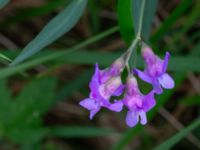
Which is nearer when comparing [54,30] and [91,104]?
[91,104]

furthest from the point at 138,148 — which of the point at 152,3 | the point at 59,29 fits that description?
the point at 59,29

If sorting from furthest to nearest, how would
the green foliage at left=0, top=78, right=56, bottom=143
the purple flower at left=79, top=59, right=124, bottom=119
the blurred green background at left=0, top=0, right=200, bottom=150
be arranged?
the green foliage at left=0, top=78, right=56, bottom=143
the blurred green background at left=0, top=0, right=200, bottom=150
the purple flower at left=79, top=59, right=124, bottom=119

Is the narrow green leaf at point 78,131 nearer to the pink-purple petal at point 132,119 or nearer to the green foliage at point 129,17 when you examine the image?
the green foliage at point 129,17

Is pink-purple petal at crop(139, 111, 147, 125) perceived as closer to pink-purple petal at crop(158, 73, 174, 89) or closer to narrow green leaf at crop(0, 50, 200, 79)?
pink-purple petal at crop(158, 73, 174, 89)

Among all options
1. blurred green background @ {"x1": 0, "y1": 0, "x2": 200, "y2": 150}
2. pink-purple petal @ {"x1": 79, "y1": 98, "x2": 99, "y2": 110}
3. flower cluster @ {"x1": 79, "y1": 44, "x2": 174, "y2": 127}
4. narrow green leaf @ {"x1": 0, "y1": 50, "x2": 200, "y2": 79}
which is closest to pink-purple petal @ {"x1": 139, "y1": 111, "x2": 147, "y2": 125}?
flower cluster @ {"x1": 79, "y1": 44, "x2": 174, "y2": 127}

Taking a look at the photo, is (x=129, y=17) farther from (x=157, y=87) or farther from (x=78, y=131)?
(x=78, y=131)

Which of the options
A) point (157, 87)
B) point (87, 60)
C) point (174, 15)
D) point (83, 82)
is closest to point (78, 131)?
point (83, 82)

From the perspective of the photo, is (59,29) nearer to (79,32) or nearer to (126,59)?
(126,59)
